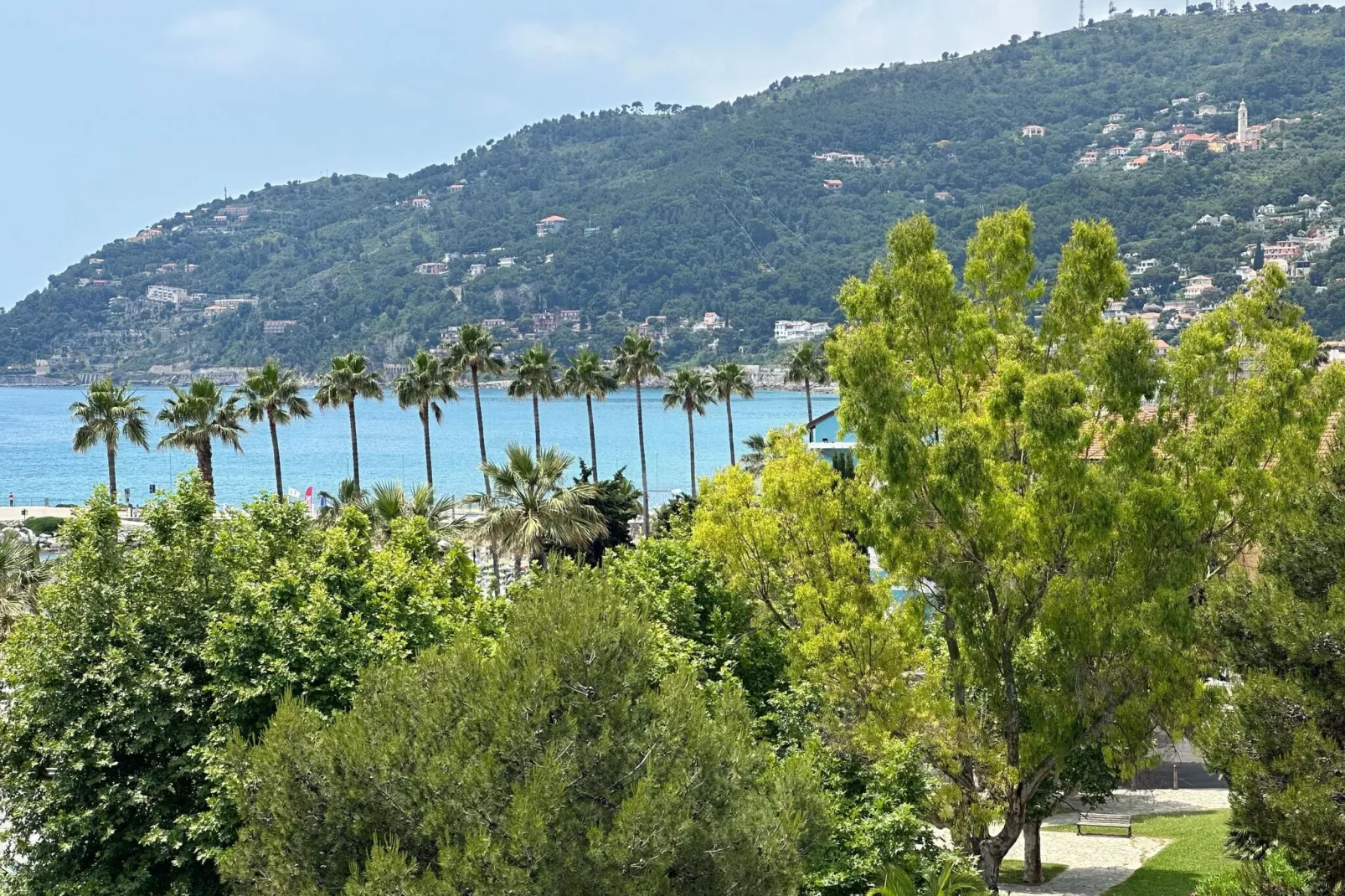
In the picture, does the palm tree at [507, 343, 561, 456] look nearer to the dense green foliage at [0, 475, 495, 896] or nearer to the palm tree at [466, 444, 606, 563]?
the palm tree at [466, 444, 606, 563]

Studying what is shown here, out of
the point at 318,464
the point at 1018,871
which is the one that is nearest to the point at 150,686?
the point at 1018,871

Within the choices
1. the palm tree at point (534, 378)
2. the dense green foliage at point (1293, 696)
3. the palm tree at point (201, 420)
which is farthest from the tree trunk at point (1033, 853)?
the palm tree at point (534, 378)

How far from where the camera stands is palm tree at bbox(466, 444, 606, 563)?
32406mm

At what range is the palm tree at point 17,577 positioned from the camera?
28.3 meters

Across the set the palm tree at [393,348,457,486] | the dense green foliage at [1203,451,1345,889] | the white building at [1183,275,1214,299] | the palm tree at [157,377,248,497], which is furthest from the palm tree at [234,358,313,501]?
the white building at [1183,275,1214,299]

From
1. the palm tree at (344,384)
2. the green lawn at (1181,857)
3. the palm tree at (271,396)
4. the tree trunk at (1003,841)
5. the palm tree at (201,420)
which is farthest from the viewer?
the palm tree at (344,384)

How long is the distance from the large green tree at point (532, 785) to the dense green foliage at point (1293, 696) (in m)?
4.63

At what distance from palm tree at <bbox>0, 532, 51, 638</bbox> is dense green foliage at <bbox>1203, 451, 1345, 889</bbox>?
2418 cm

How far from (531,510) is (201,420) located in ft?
49.3

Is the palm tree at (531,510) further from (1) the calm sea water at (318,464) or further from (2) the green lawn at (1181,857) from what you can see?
(1) the calm sea water at (318,464)

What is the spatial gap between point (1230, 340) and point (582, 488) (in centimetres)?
2135

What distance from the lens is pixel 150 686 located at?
50.7 ft

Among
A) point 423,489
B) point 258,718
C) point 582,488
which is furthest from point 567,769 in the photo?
point 582,488

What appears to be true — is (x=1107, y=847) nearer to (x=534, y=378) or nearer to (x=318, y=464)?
(x=534, y=378)
